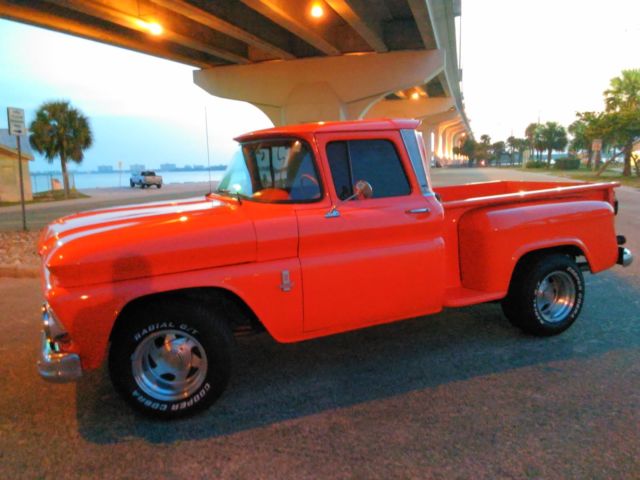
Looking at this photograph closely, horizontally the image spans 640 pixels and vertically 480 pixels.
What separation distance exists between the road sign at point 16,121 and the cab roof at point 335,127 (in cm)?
988

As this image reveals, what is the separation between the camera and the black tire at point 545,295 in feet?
14.6

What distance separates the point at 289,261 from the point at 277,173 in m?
0.74

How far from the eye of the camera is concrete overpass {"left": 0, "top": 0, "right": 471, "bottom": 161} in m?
13.5

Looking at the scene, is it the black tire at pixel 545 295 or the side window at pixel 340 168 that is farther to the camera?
the black tire at pixel 545 295

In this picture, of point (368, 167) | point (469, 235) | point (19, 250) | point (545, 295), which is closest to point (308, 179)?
point (368, 167)

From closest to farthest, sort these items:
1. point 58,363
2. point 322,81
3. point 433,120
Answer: point 58,363 < point 322,81 < point 433,120

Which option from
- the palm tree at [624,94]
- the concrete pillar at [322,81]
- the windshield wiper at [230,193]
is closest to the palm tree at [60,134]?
the concrete pillar at [322,81]

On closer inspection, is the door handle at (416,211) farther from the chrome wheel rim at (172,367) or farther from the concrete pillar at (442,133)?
the concrete pillar at (442,133)

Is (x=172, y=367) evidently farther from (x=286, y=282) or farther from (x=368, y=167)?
(x=368, y=167)

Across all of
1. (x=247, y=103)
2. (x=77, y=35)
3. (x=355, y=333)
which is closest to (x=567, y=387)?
(x=355, y=333)

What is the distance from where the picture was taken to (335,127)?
12.5 ft

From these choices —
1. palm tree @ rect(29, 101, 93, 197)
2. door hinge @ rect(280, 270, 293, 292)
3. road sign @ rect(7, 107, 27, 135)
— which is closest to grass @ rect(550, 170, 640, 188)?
road sign @ rect(7, 107, 27, 135)

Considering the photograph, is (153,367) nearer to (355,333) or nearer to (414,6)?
(355,333)

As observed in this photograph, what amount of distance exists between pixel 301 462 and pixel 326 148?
215 cm
